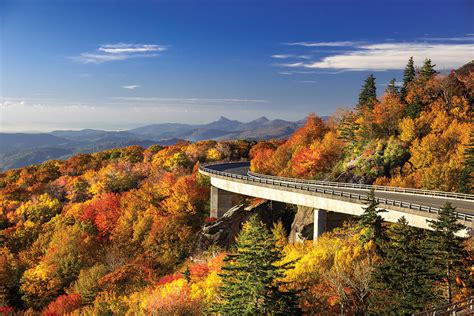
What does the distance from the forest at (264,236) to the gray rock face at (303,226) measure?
180 cm

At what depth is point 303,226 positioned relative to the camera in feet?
168

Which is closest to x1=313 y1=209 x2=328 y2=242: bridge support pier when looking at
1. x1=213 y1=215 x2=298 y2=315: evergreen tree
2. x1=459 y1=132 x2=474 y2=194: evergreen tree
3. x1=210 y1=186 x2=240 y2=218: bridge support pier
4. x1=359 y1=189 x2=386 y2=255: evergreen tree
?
x1=359 y1=189 x2=386 y2=255: evergreen tree

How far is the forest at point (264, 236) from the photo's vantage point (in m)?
27.7

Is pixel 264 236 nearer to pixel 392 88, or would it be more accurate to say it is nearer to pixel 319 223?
pixel 319 223

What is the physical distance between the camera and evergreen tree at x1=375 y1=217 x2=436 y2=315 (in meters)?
25.8

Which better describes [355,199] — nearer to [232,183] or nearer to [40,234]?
[232,183]

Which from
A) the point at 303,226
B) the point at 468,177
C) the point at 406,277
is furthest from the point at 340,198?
the point at 468,177

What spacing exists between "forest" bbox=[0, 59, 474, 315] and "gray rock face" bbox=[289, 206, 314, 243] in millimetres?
1800

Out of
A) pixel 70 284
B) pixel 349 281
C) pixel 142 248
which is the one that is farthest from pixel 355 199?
pixel 70 284

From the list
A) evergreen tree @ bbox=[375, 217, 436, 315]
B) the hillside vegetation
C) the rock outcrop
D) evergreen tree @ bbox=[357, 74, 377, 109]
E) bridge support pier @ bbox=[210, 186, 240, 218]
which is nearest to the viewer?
evergreen tree @ bbox=[375, 217, 436, 315]

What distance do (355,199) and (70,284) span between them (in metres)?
38.9

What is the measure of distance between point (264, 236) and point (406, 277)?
956cm

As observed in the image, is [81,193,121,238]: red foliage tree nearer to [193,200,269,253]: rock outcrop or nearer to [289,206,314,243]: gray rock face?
[193,200,269,253]: rock outcrop

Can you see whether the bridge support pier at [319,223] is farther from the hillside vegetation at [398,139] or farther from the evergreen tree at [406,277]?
the evergreen tree at [406,277]
